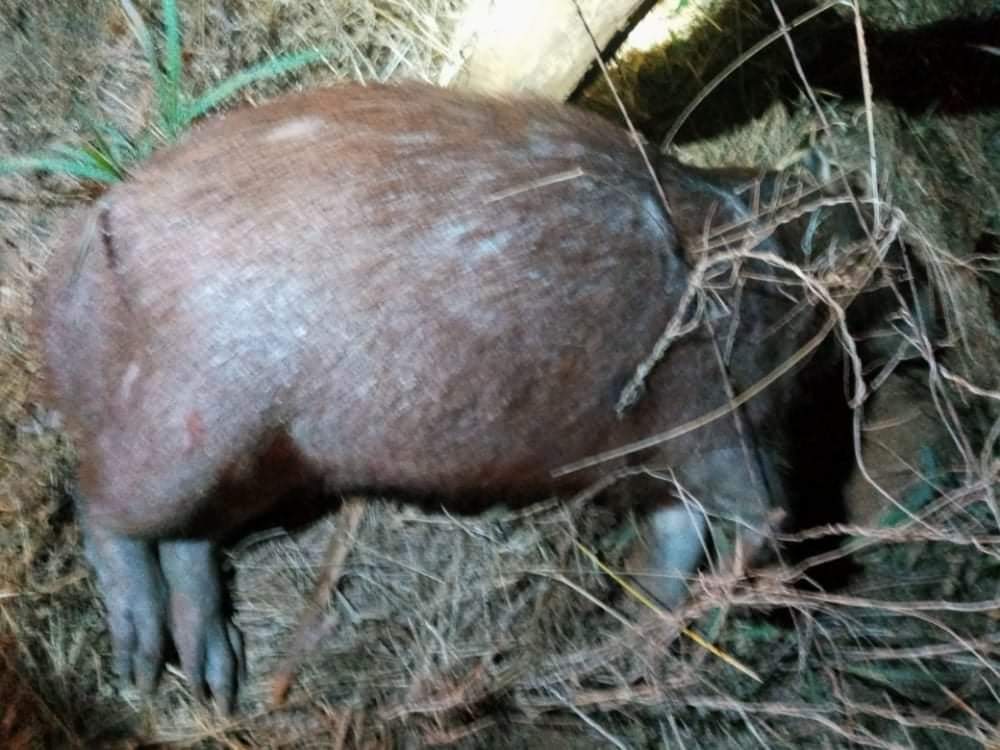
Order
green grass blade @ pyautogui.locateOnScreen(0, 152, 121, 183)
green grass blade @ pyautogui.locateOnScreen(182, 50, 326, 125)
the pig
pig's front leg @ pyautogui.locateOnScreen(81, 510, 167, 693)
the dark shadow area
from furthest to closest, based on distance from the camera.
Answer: the dark shadow area
green grass blade @ pyautogui.locateOnScreen(182, 50, 326, 125)
green grass blade @ pyautogui.locateOnScreen(0, 152, 121, 183)
pig's front leg @ pyautogui.locateOnScreen(81, 510, 167, 693)
the pig

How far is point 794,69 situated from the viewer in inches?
119

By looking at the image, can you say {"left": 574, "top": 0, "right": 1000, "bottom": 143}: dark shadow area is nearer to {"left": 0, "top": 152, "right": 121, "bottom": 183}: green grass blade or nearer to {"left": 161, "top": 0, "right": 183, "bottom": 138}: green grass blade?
{"left": 161, "top": 0, "right": 183, "bottom": 138}: green grass blade

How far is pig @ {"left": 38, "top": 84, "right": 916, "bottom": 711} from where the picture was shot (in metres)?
1.88

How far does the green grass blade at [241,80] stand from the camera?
2.55 metres

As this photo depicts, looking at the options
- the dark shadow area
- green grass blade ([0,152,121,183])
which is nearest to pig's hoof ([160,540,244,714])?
green grass blade ([0,152,121,183])

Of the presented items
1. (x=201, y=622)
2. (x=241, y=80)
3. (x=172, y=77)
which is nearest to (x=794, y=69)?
(x=241, y=80)

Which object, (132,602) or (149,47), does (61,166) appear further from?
(132,602)

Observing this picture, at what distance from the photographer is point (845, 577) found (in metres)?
2.61

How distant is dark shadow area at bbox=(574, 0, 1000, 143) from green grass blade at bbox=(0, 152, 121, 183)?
1.26 m

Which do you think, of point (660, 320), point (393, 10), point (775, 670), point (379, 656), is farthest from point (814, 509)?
point (393, 10)

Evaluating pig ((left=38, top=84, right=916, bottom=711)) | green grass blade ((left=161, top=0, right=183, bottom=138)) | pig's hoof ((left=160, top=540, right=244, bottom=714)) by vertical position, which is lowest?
pig's hoof ((left=160, top=540, right=244, bottom=714))

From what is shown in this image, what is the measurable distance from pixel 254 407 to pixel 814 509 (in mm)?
1521

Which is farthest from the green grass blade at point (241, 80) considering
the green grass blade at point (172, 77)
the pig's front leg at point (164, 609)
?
the pig's front leg at point (164, 609)

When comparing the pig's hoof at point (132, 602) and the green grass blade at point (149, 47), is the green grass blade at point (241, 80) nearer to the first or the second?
the green grass blade at point (149, 47)
